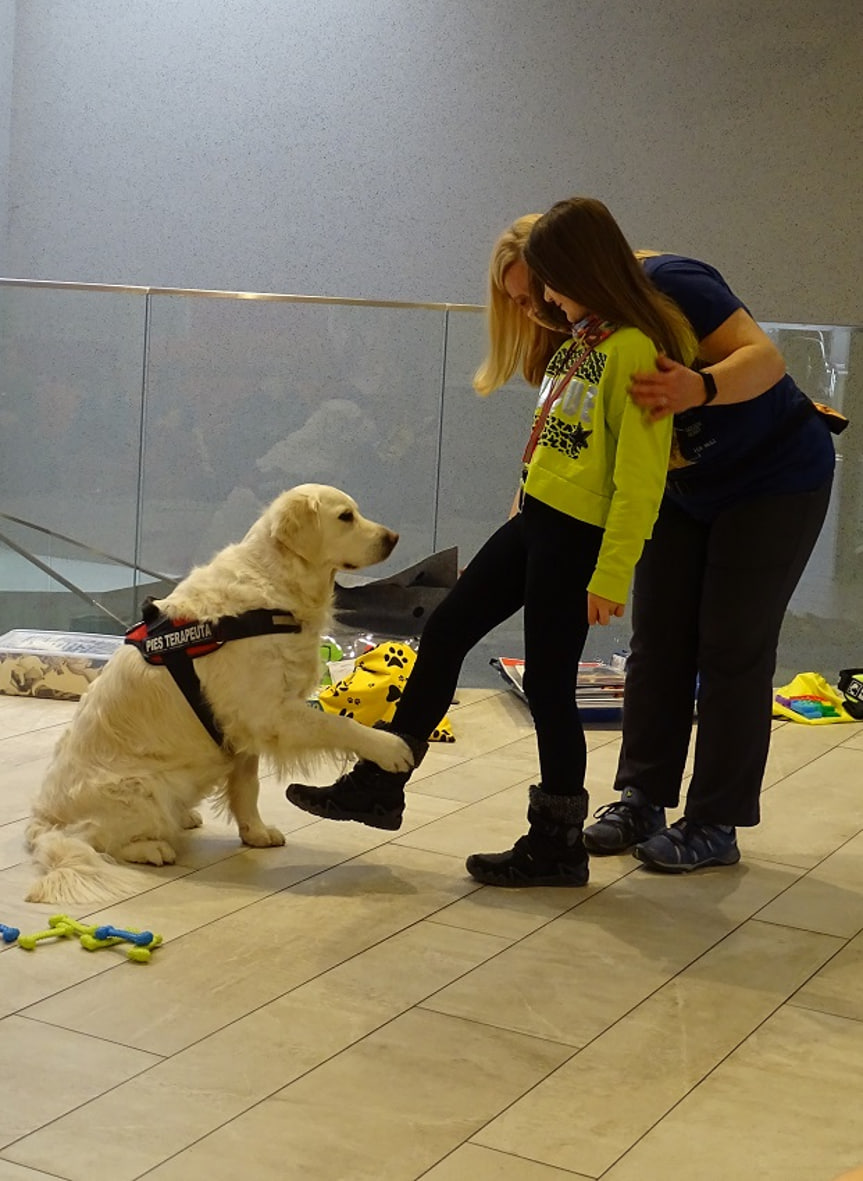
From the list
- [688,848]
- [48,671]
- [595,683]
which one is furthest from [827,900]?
[48,671]

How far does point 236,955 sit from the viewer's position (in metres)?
2.50

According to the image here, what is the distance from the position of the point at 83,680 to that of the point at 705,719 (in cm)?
207

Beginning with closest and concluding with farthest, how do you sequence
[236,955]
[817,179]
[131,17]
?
[236,955] < [817,179] < [131,17]

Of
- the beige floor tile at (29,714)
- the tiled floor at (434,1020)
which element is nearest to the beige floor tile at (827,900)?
the tiled floor at (434,1020)

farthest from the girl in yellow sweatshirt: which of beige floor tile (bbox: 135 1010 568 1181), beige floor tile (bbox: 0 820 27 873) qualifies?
beige floor tile (bbox: 135 1010 568 1181)

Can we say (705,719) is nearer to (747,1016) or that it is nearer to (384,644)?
(747,1016)

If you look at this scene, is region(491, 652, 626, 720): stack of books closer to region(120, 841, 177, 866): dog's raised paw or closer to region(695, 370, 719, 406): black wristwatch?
region(120, 841, 177, 866): dog's raised paw

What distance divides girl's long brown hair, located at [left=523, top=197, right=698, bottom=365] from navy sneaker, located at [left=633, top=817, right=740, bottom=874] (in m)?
1.04

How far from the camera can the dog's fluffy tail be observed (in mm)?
2719

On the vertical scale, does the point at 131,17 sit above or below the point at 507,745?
above

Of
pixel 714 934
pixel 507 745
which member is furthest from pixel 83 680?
pixel 714 934

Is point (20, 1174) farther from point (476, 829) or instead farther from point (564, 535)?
point (476, 829)

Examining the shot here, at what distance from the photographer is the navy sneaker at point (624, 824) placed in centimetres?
319

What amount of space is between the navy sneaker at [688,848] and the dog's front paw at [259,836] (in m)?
0.76
